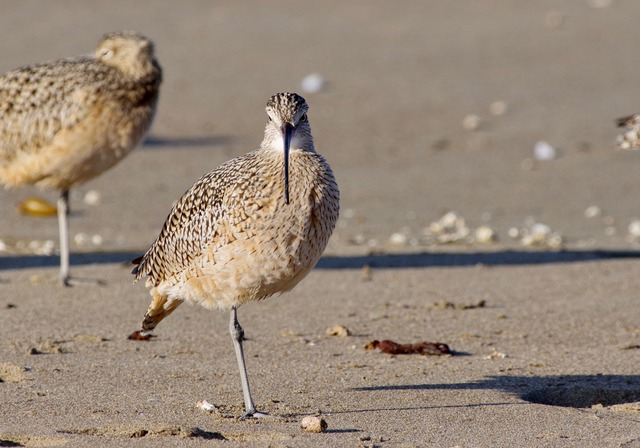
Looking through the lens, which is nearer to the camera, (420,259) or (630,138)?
(420,259)

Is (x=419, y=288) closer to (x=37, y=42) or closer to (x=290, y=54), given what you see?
(x=290, y=54)

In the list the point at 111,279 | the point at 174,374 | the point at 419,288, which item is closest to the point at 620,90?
the point at 419,288

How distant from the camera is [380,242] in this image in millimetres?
10664

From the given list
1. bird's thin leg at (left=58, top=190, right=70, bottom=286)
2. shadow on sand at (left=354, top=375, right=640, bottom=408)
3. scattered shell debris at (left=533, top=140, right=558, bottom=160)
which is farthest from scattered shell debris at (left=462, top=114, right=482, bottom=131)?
shadow on sand at (left=354, top=375, right=640, bottom=408)

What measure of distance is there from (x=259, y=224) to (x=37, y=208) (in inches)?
241

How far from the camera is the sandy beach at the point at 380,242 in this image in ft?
19.3

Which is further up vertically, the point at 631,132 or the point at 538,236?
the point at 631,132

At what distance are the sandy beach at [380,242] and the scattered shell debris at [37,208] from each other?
7 cm

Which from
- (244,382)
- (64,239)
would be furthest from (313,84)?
(244,382)

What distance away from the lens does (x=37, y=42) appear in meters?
18.3

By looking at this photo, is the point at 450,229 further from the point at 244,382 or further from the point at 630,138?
the point at 244,382

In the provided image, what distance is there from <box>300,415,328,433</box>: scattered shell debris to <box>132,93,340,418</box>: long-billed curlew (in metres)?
0.32

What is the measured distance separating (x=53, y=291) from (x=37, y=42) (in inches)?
413

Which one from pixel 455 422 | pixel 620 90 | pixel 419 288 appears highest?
pixel 620 90
